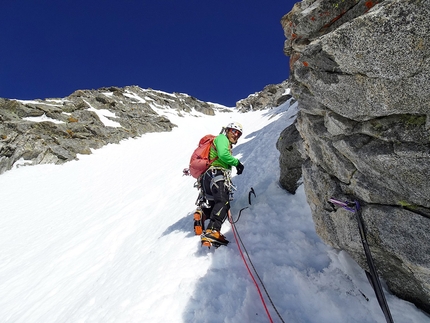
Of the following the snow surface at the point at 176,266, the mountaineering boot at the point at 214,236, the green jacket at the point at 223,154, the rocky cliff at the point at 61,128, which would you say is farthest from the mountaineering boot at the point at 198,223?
the rocky cliff at the point at 61,128

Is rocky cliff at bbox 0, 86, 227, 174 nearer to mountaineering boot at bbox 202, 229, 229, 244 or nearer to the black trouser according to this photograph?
the black trouser

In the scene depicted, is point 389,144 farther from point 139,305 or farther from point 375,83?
point 139,305

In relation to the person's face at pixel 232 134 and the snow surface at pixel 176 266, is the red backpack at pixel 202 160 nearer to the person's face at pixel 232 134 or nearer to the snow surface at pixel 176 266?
the person's face at pixel 232 134

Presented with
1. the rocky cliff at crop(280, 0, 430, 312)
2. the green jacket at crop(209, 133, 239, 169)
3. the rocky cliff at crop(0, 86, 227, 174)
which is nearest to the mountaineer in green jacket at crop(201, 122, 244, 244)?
the green jacket at crop(209, 133, 239, 169)

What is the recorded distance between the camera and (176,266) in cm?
515

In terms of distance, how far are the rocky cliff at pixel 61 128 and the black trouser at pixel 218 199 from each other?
928 inches

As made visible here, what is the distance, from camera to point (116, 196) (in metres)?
14.6

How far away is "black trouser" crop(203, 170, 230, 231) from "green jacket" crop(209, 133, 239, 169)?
0.80ft

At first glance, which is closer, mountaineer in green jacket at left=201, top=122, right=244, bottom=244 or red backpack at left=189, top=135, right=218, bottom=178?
mountaineer in green jacket at left=201, top=122, right=244, bottom=244

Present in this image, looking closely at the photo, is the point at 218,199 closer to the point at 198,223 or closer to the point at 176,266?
the point at 198,223

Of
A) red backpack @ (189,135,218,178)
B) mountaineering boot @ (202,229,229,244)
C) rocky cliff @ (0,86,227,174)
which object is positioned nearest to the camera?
mountaineering boot @ (202,229,229,244)

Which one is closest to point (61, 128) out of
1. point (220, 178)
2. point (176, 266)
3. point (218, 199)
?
point (220, 178)

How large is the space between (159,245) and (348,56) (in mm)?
6096

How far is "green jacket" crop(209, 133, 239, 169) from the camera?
227 inches
